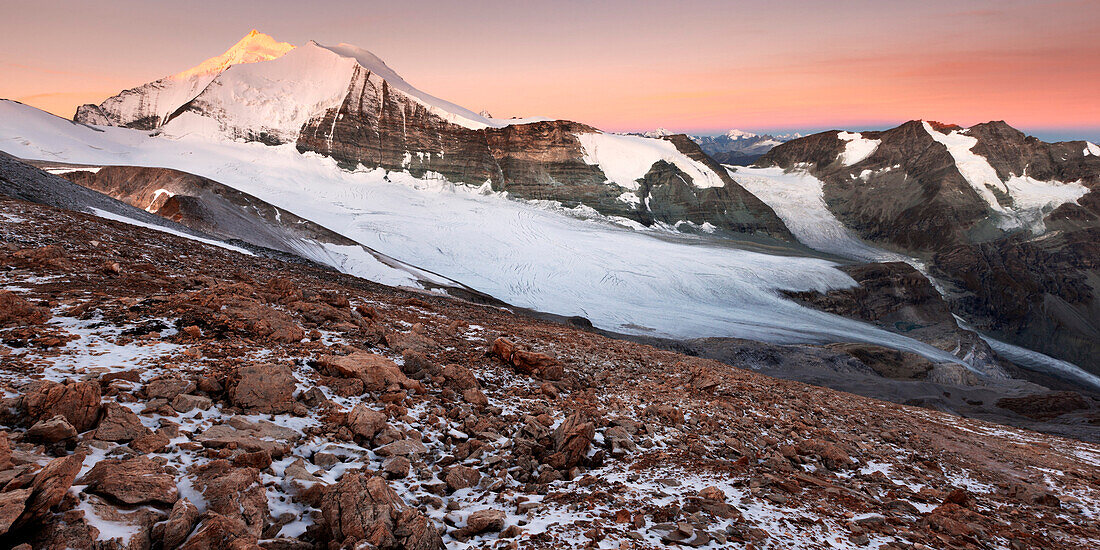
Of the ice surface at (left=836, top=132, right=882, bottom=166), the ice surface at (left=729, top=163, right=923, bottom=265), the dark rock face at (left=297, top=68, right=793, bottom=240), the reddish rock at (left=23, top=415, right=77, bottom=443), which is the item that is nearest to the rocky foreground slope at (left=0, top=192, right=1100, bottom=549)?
the reddish rock at (left=23, top=415, right=77, bottom=443)

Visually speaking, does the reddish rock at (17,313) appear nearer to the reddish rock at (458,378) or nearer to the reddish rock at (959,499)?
the reddish rock at (458,378)

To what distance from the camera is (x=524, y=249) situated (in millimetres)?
57500

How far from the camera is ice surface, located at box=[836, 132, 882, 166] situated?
12756 centimetres

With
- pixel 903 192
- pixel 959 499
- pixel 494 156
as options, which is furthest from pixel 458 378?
pixel 903 192

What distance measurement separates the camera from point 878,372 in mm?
33406

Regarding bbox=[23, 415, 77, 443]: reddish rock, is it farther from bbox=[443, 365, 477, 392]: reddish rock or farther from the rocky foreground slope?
bbox=[443, 365, 477, 392]: reddish rock

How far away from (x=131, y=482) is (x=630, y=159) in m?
89.7

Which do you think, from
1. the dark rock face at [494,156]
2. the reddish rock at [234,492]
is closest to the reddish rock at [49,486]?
the reddish rock at [234,492]

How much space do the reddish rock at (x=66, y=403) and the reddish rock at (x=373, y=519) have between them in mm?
2025

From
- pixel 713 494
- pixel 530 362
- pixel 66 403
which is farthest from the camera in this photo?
pixel 530 362

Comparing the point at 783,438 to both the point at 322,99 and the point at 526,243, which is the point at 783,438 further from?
the point at 322,99

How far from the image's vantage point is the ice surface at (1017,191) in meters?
107

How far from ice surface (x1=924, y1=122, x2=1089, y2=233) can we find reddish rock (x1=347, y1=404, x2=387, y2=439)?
462 feet

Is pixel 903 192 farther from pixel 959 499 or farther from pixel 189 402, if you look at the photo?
pixel 189 402
